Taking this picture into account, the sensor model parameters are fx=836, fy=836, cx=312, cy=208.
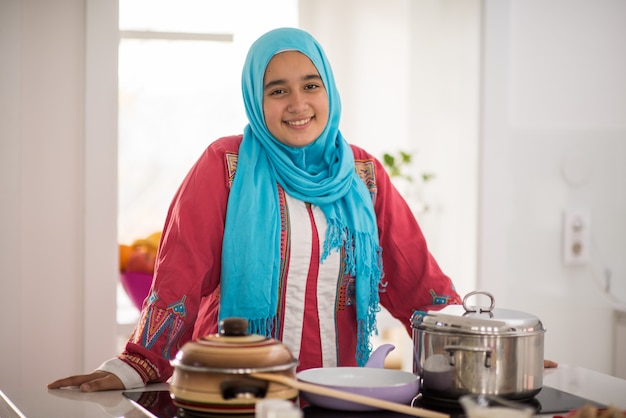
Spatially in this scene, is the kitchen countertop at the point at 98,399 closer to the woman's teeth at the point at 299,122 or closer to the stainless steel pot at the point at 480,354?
the stainless steel pot at the point at 480,354

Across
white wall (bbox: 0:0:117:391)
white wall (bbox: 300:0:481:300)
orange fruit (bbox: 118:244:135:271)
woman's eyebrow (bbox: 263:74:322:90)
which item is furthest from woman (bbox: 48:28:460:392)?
white wall (bbox: 300:0:481:300)

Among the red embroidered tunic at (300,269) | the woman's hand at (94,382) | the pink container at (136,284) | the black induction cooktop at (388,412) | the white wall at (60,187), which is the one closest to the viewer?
the black induction cooktop at (388,412)

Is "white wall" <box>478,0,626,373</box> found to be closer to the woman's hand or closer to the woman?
the woman

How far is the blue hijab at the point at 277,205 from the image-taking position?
185 cm

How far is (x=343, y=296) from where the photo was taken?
1986mm

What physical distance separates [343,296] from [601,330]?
169 centimetres

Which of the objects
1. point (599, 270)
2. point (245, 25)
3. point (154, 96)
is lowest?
point (599, 270)

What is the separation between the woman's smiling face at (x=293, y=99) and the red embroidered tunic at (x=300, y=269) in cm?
12

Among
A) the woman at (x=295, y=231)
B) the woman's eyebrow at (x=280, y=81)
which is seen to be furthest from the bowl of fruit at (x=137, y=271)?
the woman's eyebrow at (x=280, y=81)

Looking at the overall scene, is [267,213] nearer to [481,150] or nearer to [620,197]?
[481,150]

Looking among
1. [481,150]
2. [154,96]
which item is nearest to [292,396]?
[481,150]

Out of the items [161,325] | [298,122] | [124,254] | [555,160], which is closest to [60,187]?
[124,254]

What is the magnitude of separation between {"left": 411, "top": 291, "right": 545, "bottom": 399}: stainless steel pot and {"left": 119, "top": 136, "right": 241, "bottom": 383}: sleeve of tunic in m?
0.56

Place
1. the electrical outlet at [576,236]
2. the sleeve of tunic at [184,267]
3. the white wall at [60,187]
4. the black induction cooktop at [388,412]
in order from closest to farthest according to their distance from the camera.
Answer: the black induction cooktop at [388,412], the sleeve of tunic at [184,267], the white wall at [60,187], the electrical outlet at [576,236]
